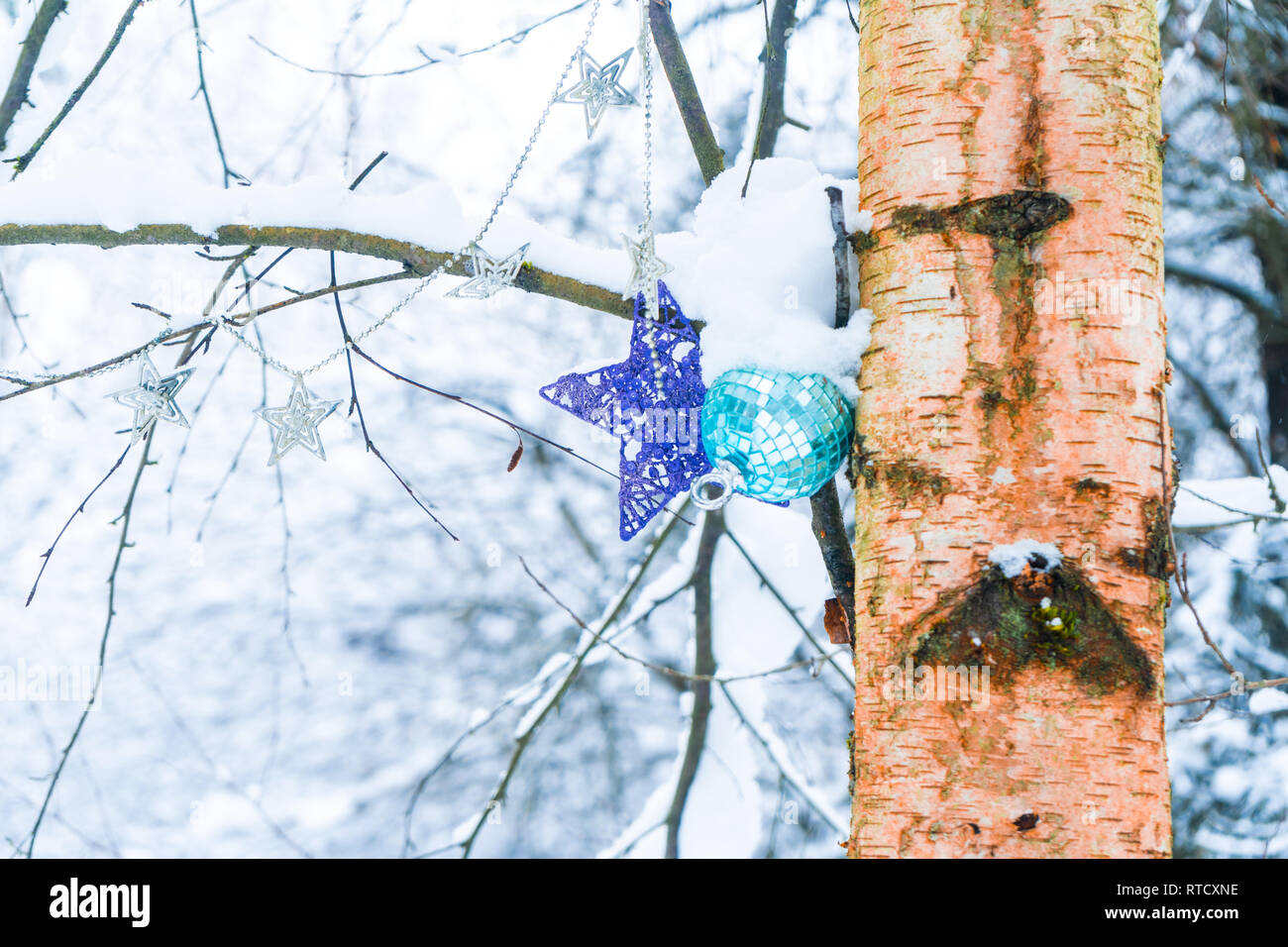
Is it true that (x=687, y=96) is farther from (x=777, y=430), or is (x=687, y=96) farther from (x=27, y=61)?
(x=27, y=61)

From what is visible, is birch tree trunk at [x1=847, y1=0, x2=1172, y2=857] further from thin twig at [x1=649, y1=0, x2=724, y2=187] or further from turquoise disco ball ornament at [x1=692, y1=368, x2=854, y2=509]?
thin twig at [x1=649, y1=0, x2=724, y2=187]

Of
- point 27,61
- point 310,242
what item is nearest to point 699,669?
point 310,242

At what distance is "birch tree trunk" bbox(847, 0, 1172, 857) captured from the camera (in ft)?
2.66

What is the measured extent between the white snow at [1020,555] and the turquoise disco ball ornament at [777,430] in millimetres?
231

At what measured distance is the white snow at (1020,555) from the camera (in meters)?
0.84

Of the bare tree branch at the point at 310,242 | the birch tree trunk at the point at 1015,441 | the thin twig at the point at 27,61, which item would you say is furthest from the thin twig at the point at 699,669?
the thin twig at the point at 27,61

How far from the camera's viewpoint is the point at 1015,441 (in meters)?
0.86

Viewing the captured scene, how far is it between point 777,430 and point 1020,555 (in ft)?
0.94

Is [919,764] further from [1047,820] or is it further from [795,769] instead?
Result: [795,769]

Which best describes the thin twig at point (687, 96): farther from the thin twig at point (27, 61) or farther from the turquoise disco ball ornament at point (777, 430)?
the thin twig at point (27, 61)

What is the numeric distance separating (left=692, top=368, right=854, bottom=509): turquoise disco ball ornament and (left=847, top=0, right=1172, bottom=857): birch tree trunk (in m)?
0.05

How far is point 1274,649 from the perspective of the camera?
304 cm
